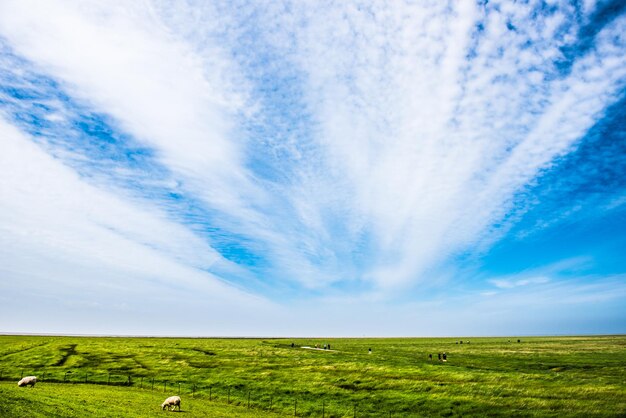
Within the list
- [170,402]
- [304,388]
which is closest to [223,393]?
[304,388]

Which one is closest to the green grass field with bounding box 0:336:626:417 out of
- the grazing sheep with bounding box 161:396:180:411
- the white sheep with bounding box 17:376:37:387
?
the grazing sheep with bounding box 161:396:180:411

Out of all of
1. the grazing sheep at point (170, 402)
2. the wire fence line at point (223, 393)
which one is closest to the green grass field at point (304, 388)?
the wire fence line at point (223, 393)

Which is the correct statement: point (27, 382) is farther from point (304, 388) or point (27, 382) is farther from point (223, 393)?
point (304, 388)

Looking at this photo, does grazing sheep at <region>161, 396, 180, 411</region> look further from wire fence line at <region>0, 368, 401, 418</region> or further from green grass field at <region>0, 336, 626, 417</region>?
wire fence line at <region>0, 368, 401, 418</region>

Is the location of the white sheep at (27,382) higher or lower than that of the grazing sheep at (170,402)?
higher

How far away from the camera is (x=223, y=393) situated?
49969 millimetres

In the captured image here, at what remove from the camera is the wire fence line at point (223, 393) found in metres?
41.3

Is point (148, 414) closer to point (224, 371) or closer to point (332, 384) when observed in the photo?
point (332, 384)

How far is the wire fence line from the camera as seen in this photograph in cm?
4134

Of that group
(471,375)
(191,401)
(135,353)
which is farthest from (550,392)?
(135,353)

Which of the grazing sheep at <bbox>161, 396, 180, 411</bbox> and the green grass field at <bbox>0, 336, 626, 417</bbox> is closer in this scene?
the green grass field at <bbox>0, 336, 626, 417</bbox>

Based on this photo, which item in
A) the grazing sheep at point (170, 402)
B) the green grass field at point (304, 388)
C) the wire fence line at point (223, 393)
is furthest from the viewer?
the wire fence line at point (223, 393)

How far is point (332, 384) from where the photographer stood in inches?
2073

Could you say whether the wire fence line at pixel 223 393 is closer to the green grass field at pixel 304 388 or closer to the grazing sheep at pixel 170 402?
the green grass field at pixel 304 388
